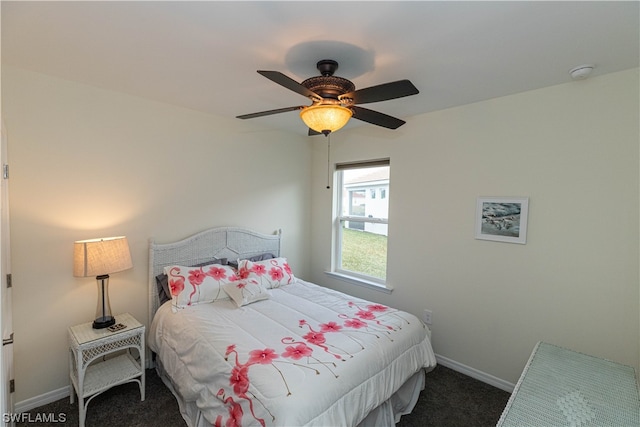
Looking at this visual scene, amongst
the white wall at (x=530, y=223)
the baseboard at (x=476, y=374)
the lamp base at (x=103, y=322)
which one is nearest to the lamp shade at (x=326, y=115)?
the white wall at (x=530, y=223)

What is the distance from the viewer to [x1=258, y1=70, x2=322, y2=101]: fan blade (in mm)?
1409

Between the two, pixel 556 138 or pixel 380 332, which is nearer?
pixel 380 332

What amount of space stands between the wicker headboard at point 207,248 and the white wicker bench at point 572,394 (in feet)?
8.53

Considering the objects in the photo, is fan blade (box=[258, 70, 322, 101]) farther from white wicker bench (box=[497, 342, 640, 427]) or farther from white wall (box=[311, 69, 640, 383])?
white wicker bench (box=[497, 342, 640, 427])

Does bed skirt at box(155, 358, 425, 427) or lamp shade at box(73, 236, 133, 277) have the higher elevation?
lamp shade at box(73, 236, 133, 277)

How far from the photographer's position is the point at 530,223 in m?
2.33

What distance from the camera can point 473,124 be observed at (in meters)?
2.59

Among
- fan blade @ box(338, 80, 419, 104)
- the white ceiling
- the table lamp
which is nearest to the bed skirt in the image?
the table lamp

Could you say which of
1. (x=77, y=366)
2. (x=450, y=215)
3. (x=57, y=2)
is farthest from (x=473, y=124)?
(x=77, y=366)

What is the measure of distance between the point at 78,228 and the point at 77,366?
0.99 meters

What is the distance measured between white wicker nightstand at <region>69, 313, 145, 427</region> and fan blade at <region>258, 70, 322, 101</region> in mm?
2042

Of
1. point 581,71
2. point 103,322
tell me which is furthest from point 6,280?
point 581,71

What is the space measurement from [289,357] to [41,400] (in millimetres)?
1999

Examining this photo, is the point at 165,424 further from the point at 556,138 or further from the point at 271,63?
the point at 556,138
